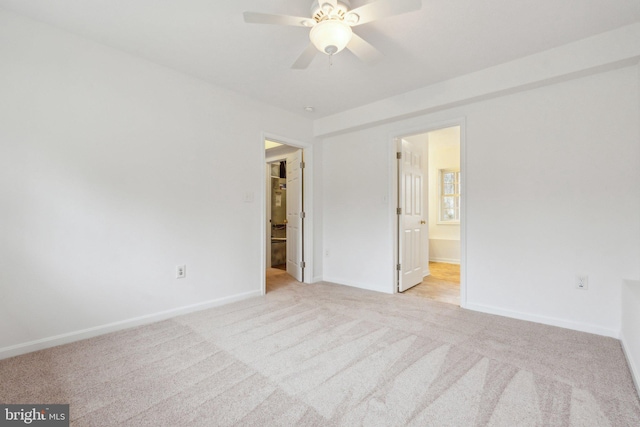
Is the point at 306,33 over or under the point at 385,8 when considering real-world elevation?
over

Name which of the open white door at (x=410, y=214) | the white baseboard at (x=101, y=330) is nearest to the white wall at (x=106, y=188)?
the white baseboard at (x=101, y=330)

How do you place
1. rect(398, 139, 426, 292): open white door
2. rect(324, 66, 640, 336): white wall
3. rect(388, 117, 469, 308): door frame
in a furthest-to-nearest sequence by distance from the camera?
rect(398, 139, 426, 292): open white door
rect(388, 117, 469, 308): door frame
rect(324, 66, 640, 336): white wall

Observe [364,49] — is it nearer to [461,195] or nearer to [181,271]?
[461,195]

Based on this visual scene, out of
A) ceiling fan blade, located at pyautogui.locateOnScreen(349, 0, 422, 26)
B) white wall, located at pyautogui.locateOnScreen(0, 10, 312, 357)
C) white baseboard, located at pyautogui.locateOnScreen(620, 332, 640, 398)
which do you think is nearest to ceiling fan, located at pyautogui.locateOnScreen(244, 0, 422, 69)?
ceiling fan blade, located at pyautogui.locateOnScreen(349, 0, 422, 26)

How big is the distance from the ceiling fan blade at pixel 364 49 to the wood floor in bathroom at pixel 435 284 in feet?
8.94

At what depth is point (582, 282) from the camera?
8.13 feet

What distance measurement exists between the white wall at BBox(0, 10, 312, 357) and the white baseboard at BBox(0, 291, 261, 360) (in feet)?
0.04

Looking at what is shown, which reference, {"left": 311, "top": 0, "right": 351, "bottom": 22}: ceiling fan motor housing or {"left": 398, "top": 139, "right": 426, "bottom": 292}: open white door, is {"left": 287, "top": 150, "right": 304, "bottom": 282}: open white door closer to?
{"left": 398, "top": 139, "right": 426, "bottom": 292}: open white door

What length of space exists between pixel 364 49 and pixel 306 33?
1.81ft

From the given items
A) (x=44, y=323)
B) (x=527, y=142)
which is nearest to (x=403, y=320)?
(x=527, y=142)

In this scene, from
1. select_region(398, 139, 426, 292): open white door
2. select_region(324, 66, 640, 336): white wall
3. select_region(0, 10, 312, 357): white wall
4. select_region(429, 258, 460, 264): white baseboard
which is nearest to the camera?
select_region(0, 10, 312, 357): white wall

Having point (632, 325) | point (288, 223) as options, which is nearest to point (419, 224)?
point (288, 223)

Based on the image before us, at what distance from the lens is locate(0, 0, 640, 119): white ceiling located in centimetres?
196

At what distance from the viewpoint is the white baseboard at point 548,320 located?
7.80 feet
